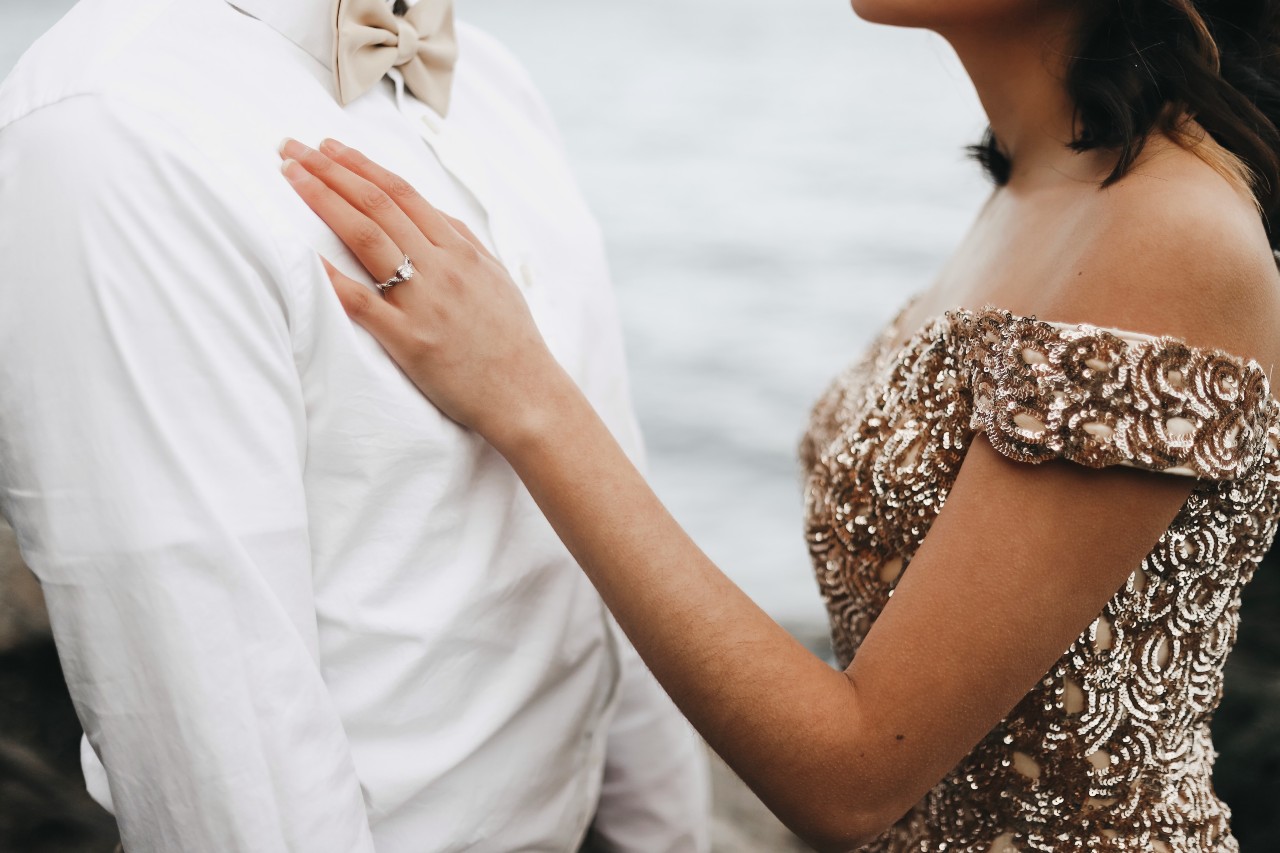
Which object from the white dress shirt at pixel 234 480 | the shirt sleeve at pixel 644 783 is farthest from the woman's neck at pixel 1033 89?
the shirt sleeve at pixel 644 783

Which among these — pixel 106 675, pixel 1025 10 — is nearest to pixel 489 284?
pixel 106 675

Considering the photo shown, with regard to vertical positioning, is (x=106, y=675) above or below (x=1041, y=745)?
above

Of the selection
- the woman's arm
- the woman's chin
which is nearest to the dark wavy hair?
the woman's chin

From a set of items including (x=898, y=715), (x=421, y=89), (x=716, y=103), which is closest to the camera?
(x=898, y=715)

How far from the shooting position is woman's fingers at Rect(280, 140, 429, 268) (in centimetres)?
92

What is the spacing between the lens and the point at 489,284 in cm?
103

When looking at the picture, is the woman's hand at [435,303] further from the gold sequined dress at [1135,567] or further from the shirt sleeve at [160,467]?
the gold sequined dress at [1135,567]

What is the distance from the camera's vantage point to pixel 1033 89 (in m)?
1.28

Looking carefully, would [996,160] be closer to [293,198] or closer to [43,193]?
[293,198]

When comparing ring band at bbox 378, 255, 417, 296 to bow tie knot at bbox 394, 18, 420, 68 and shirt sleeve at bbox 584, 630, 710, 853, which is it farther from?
shirt sleeve at bbox 584, 630, 710, 853

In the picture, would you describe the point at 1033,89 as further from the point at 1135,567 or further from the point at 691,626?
the point at 691,626

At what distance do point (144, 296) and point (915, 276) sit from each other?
498cm

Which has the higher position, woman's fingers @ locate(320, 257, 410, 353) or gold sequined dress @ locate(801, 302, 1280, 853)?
woman's fingers @ locate(320, 257, 410, 353)

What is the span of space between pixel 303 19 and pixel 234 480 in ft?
1.47
